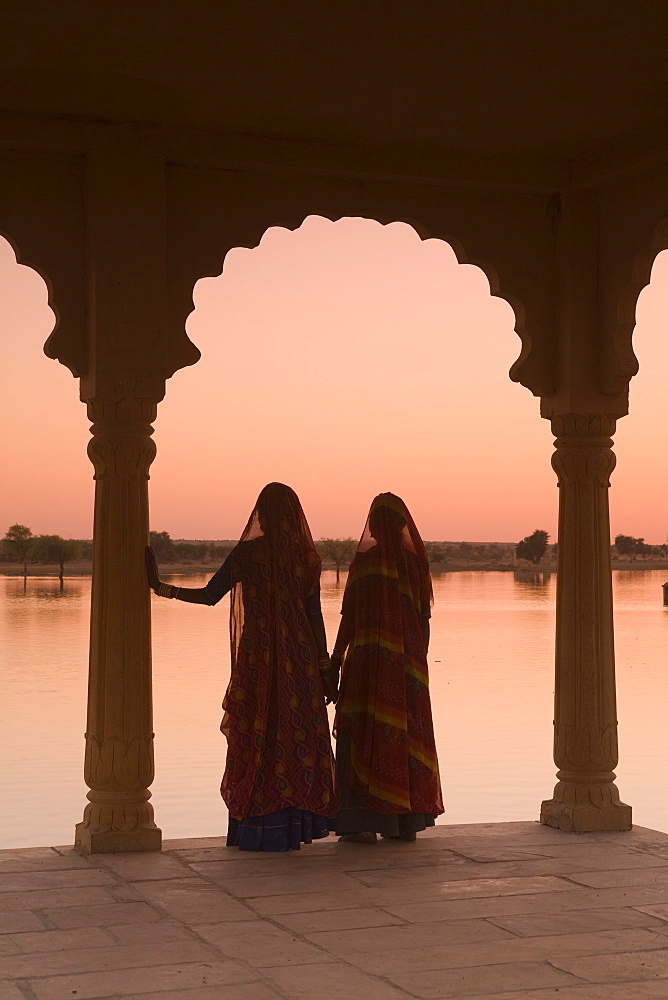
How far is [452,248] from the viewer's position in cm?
685

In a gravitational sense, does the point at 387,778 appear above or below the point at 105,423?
below

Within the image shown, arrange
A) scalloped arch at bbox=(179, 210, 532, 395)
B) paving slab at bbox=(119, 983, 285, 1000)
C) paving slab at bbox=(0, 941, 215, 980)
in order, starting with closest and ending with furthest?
paving slab at bbox=(119, 983, 285, 1000), paving slab at bbox=(0, 941, 215, 980), scalloped arch at bbox=(179, 210, 532, 395)

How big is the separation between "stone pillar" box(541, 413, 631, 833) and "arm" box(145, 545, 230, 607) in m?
1.72

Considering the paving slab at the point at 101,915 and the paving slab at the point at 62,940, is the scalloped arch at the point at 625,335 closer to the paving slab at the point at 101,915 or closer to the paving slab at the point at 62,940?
the paving slab at the point at 101,915

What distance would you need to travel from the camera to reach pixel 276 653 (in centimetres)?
624

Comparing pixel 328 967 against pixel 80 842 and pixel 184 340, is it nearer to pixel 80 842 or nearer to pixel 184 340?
pixel 80 842

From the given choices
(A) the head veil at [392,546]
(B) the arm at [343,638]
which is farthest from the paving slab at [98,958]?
(A) the head veil at [392,546]

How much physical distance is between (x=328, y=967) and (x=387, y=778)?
1.88 meters

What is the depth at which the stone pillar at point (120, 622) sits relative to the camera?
614cm

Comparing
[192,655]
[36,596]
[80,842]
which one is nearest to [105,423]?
[80,842]

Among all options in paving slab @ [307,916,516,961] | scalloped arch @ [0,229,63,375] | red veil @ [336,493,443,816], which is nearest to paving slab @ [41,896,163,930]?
paving slab @ [307,916,516,961]

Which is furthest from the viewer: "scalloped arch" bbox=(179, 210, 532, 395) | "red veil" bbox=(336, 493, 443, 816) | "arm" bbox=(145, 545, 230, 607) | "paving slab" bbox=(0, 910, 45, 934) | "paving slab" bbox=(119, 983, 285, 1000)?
"scalloped arch" bbox=(179, 210, 532, 395)

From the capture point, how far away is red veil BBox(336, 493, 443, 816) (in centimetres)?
630

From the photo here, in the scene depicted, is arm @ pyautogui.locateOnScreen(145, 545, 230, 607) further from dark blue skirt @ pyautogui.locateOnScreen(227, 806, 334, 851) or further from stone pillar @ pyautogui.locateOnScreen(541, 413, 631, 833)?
stone pillar @ pyautogui.locateOnScreen(541, 413, 631, 833)
